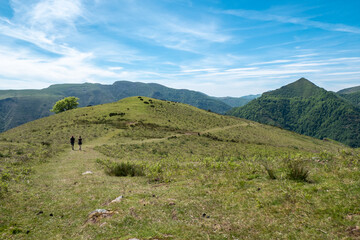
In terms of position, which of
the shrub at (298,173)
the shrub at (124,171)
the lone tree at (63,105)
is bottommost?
the shrub at (124,171)

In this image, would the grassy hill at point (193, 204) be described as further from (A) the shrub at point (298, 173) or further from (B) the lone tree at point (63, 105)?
(B) the lone tree at point (63, 105)

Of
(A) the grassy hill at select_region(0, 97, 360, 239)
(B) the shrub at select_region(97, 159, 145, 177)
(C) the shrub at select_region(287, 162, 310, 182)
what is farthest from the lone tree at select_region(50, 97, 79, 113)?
(C) the shrub at select_region(287, 162, 310, 182)

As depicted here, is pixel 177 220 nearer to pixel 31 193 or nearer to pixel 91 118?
pixel 31 193

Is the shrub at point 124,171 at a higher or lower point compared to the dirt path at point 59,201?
lower

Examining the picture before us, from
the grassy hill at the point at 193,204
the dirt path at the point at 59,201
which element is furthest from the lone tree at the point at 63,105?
the dirt path at the point at 59,201

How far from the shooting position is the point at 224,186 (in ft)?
35.1

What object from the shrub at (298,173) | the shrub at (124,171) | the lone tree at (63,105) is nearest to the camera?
the shrub at (298,173)

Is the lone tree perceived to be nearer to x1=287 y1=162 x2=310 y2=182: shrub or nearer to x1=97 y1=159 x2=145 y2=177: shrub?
x1=97 y1=159 x2=145 y2=177: shrub

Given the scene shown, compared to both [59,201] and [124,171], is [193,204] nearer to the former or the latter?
[59,201]

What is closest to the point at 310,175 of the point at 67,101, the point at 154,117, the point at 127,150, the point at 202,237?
the point at 202,237

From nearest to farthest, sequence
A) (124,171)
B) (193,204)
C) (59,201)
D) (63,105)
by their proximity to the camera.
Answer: (193,204) → (59,201) → (124,171) → (63,105)

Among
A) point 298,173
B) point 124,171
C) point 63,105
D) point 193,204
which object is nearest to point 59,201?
point 124,171

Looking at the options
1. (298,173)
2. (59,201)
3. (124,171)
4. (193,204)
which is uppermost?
(298,173)

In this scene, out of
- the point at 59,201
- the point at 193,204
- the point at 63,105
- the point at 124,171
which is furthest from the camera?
the point at 63,105
